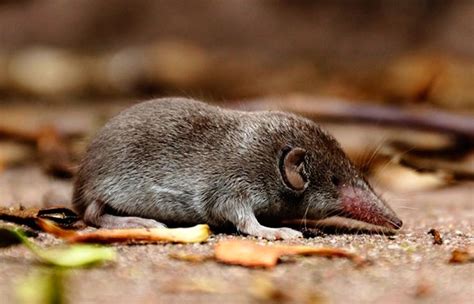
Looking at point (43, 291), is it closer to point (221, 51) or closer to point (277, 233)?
point (277, 233)

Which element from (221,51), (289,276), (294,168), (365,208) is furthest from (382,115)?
(221,51)

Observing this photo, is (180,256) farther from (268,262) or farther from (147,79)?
(147,79)

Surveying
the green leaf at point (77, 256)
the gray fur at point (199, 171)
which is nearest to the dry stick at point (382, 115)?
the gray fur at point (199, 171)

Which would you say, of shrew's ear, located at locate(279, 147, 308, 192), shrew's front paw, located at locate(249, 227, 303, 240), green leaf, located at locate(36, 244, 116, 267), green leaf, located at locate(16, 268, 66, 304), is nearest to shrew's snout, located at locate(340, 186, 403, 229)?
shrew's ear, located at locate(279, 147, 308, 192)

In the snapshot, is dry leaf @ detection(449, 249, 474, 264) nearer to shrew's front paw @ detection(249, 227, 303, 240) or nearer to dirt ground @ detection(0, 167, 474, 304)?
dirt ground @ detection(0, 167, 474, 304)

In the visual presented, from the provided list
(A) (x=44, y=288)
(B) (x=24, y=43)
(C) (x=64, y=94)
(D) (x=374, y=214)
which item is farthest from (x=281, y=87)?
(A) (x=44, y=288)

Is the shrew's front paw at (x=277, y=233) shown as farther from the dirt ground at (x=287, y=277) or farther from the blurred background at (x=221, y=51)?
the blurred background at (x=221, y=51)
